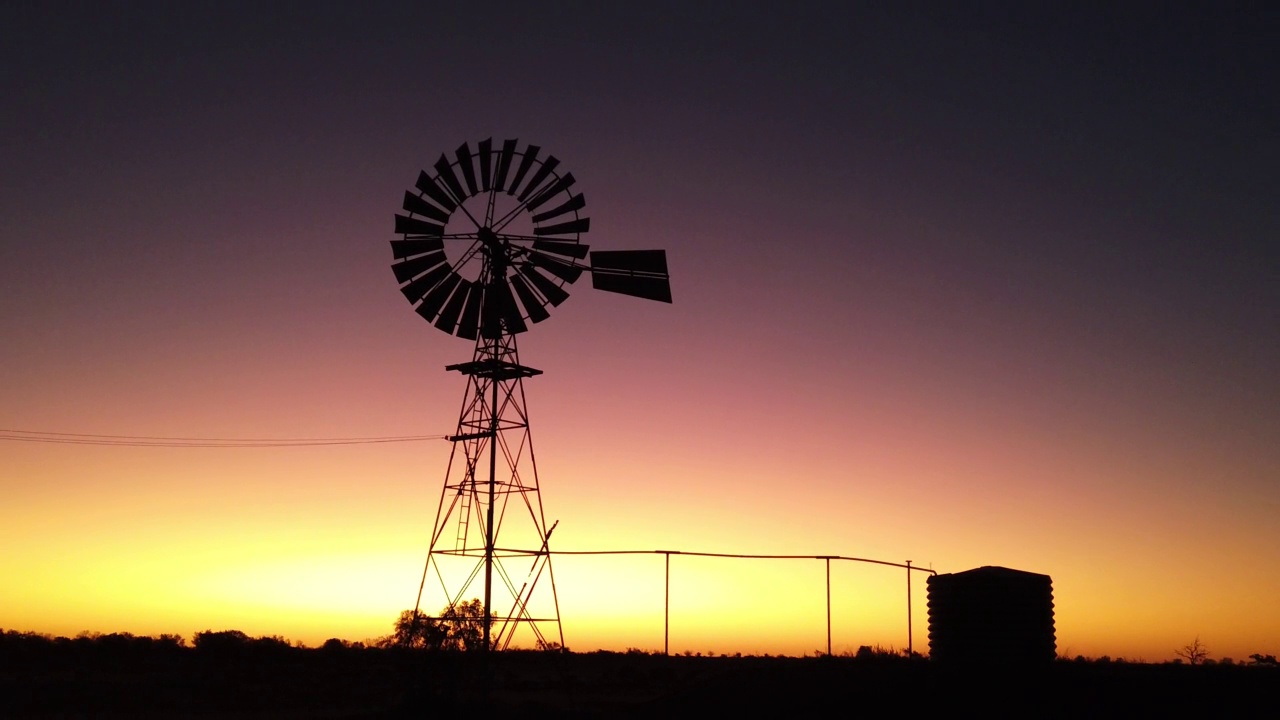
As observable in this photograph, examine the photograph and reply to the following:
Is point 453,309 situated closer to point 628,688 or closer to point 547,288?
point 547,288

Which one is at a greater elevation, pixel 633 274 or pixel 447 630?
pixel 633 274

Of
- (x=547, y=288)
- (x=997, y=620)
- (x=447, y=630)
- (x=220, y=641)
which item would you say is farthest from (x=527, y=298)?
(x=220, y=641)

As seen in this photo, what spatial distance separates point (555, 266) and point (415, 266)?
3381mm

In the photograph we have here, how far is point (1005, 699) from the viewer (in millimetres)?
18484

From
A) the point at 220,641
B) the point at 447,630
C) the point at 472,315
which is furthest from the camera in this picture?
the point at 220,641

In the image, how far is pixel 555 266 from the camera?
25.5 m

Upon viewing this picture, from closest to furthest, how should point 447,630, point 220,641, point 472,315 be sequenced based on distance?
Answer: 1. point 447,630
2. point 472,315
3. point 220,641

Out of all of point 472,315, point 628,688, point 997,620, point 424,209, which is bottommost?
point 628,688

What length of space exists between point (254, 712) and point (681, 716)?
1083 centimetres

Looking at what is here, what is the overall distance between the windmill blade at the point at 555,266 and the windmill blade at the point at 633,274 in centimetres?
65

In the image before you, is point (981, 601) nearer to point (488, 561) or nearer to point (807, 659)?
point (807, 659)

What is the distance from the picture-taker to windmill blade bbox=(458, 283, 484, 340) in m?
25.3

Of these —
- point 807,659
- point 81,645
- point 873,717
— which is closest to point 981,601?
point 807,659

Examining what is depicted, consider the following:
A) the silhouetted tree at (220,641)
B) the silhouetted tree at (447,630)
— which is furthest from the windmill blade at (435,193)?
the silhouetted tree at (220,641)
